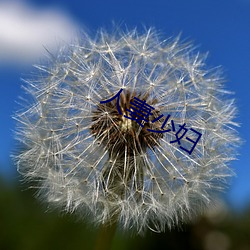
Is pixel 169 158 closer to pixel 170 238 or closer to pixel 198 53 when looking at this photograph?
pixel 198 53

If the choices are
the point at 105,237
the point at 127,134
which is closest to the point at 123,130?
the point at 127,134

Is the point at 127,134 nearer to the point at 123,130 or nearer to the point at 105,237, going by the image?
the point at 123,130

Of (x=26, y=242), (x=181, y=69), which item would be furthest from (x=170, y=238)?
(x=181, y=69)

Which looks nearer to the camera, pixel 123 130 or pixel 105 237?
pixel 105 237

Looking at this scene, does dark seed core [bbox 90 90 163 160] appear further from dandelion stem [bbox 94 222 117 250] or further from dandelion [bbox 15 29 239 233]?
dandelion stem [bbox 94 222 117 250]

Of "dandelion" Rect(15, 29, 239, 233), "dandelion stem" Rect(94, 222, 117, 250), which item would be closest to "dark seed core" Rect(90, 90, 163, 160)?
"dandelion" Rect(15, 29, 239, 233)

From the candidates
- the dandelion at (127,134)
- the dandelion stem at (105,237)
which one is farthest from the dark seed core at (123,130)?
the dandelion stem at (105,237)

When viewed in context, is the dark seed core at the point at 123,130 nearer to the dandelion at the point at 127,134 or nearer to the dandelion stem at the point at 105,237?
the dandelion at the point at 127,134

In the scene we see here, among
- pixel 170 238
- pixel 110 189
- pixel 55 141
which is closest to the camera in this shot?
pixel 110 189
